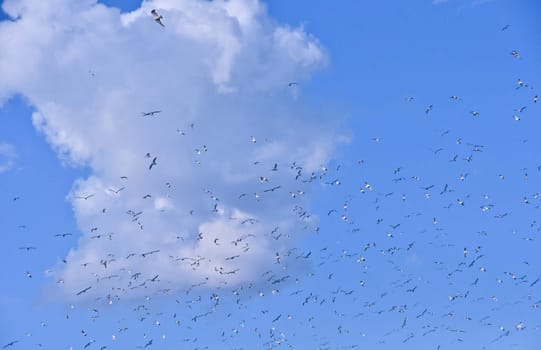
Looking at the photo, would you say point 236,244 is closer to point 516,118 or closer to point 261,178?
point 261,178

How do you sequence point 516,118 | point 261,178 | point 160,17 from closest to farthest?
point 160,17
point 516,118
point 261,178

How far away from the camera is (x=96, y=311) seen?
62.2 meters

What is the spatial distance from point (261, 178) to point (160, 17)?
1110 inches

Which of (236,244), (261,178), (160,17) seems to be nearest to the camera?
(160,17)

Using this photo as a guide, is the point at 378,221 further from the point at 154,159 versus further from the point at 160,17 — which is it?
the point at 160,17

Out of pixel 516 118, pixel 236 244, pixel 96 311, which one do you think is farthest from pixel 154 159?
pixel 516 118

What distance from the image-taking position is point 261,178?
54.4 metres

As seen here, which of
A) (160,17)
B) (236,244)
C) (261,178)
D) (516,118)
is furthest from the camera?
(236,244)

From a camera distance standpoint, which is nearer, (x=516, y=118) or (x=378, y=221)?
(x=516, y=118)

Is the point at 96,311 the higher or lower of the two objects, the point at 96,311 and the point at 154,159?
the lower

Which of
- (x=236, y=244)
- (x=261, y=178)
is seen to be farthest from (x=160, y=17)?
(x=236, y=244)

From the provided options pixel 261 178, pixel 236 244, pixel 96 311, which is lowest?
pixel 96 311

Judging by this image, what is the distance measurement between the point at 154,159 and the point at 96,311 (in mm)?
35890

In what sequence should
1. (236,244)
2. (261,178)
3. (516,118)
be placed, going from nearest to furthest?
(516,118) < (261,178) < (236,244)
